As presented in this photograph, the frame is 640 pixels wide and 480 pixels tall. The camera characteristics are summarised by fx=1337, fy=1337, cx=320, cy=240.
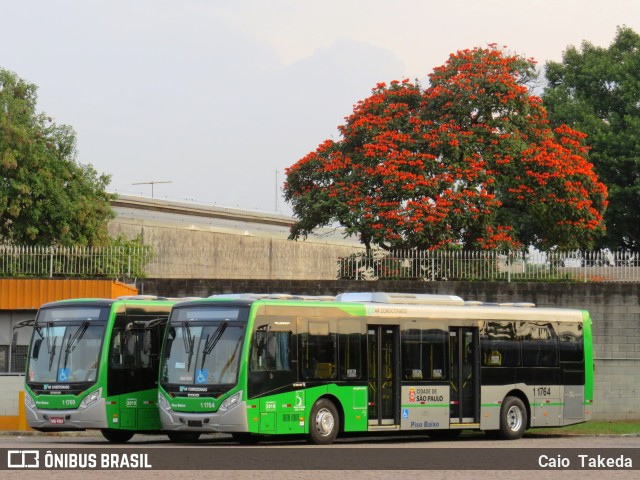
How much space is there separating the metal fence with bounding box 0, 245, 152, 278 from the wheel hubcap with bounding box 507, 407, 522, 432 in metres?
13.3

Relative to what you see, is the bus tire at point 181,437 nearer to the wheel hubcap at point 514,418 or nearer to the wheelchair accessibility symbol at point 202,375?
the wheelchair accessibility symbol at point 202,375

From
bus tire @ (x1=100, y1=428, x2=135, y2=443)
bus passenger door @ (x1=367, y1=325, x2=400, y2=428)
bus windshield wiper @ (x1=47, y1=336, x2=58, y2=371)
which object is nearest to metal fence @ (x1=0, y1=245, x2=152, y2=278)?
bus tire @ (x1=100, y1=428, x2=135, y2=443)

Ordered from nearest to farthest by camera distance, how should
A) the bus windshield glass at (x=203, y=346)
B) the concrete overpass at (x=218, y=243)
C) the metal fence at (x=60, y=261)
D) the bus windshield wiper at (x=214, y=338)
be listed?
the bus windshield glass at (x=203, y=346) < the bus windshield wiper at (x=214, y=338) < the metal fence at (x=60, y=261) < the concrete overpass at (x=218, y=243)

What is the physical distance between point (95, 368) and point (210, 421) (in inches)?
119

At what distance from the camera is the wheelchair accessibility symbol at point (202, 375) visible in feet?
81.1

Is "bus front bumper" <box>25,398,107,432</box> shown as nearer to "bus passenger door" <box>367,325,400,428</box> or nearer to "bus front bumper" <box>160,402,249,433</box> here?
"bus front bumper" <box>160,402,249,433</box>

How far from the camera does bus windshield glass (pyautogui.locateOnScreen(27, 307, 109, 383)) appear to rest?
2612 centimetres

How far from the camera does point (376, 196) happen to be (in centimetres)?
4181

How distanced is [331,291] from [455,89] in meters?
8.69

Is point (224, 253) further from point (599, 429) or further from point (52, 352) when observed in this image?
point (52, 352)

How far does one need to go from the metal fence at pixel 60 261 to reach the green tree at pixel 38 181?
4.50 metres

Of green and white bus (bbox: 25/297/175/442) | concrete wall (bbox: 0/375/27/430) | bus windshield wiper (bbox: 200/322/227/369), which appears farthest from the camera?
concrete wall (bbox: 0/375/27/430)

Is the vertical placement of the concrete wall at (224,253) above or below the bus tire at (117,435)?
above

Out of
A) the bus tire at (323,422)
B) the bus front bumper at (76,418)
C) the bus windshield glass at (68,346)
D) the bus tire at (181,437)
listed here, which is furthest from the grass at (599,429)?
the bus windshield glass at (68,346)
